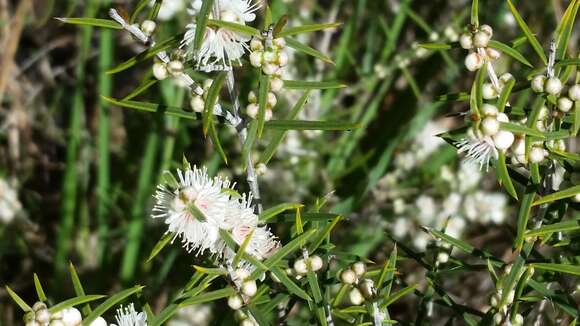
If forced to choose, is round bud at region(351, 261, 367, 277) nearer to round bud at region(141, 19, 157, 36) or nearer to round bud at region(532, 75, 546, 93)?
round bud at region(532, 75, 546, 93)

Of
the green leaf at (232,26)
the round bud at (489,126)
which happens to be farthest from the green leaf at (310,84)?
the round bud at (489,126)

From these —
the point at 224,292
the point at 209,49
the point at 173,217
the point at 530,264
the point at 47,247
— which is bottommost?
the point at 47,247

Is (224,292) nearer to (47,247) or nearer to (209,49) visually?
(209,49)

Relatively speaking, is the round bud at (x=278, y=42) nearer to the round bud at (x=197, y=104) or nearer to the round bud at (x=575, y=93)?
the round bud at (x=197, y=104)

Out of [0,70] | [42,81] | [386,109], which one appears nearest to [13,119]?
[0,70]

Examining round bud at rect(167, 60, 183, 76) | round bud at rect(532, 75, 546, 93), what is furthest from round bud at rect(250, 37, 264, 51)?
round bud at rect(532, 75, 546, 93)

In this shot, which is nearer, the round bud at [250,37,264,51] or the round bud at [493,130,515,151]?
the round bud at [493,130,515,151]
